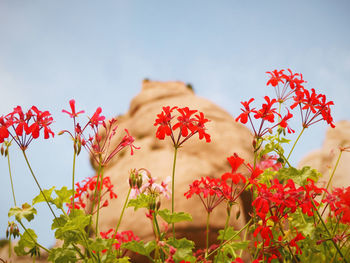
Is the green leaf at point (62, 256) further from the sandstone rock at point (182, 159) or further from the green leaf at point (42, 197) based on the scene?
the sandstone rock at point (182, 159)

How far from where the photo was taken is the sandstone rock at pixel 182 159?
187 inches

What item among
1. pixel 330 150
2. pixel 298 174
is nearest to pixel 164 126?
pixel 298 174

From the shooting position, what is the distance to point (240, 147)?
605 cm

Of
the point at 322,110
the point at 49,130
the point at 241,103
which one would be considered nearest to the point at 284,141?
the point at 322,110

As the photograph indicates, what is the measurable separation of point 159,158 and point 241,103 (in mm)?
3987


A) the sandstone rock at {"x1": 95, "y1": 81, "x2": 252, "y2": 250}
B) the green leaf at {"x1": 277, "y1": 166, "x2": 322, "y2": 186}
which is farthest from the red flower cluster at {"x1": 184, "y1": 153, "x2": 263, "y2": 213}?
the sandstone rock at {"x1": 95, "y1": 81, "x2": 252, "y2": 250}

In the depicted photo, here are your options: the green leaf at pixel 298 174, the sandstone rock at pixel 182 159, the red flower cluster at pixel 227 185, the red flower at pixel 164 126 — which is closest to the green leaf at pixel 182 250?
the red flower cluster at pixel 227 185

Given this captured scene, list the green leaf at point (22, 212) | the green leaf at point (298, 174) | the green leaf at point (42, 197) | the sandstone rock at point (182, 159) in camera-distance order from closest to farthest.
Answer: the green leaf at point (22, 212) < the green leaf at point (298, 174) < the green leaf at point (42, 197) < the sandstone rock at point (182, 159)

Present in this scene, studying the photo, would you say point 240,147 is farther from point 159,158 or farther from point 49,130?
point 49,130

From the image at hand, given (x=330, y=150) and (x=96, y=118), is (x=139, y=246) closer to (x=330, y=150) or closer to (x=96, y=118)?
(x=96, y=118)

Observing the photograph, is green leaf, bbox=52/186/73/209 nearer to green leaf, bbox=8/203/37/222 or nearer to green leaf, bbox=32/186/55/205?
green leaf, bbox=32/186/55/205

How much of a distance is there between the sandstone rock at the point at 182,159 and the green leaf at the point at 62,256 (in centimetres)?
292

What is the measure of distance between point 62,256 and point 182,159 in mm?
4105

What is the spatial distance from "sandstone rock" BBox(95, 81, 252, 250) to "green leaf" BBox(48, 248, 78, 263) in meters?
2.92
